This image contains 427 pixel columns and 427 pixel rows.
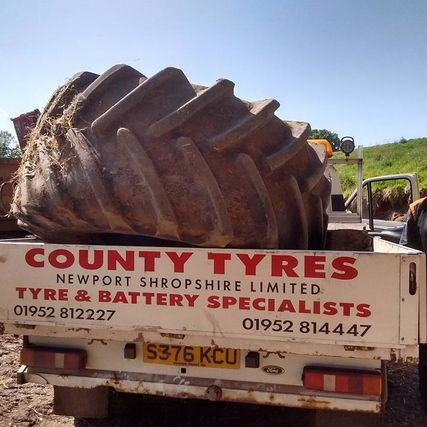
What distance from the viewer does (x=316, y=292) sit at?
2.34 meters

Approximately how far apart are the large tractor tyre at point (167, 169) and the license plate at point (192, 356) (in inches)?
22.7

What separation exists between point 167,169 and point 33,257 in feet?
2.91

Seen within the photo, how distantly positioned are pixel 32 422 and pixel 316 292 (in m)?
2.26

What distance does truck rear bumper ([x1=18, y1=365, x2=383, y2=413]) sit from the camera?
246 centimetres

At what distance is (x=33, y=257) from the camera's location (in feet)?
8.63

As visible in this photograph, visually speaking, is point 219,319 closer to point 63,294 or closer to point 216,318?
point 216,318

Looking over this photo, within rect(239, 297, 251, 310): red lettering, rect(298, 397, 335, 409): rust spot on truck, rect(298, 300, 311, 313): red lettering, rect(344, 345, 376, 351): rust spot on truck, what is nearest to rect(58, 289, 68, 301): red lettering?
rect(239, 297, 251, 310): red lettering

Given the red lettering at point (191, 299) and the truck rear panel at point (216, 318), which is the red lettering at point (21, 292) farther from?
the red lettering at point (191, 299)

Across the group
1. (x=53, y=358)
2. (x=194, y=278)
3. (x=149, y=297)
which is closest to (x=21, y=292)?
(x=53, y=358)

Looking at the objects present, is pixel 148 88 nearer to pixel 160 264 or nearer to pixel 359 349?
pixel 160 264

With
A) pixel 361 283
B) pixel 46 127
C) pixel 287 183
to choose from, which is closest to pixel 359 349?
pixel 361 283

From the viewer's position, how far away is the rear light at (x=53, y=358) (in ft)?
8.91

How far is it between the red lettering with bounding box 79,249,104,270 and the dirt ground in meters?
1.37

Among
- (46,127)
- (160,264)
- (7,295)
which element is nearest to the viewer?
(160,264)
